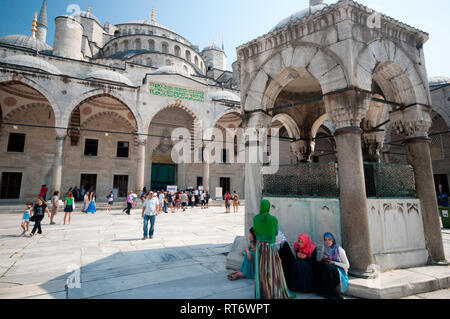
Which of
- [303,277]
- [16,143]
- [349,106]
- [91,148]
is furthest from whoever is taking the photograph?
[91,148]

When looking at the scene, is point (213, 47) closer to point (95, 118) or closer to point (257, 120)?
point (95, 118)

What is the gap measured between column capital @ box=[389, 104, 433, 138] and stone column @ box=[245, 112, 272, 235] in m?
2.30

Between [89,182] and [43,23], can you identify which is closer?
[89,182]

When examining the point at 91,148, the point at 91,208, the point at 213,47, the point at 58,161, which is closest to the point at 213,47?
Answer: the point at 213,47

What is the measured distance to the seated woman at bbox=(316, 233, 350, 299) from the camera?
2516mm

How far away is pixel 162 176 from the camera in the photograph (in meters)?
20.2

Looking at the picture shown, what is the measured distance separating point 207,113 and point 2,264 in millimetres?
15590

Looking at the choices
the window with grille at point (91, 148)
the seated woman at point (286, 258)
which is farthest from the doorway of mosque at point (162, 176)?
the seated woman at point (286, 258)

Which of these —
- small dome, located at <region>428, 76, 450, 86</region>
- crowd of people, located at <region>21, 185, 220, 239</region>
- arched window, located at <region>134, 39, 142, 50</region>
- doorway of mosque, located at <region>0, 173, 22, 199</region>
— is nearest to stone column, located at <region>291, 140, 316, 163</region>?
crowd of people, located at <region>21, 185, 220, 239</region>

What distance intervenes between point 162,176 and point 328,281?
61.9 ft

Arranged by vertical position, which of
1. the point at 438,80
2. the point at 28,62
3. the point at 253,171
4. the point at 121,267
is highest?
the point at 438,80

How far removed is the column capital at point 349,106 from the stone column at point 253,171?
4.06 ft

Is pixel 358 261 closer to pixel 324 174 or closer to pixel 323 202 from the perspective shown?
pixel 323 202

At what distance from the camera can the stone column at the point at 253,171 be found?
3781mm
